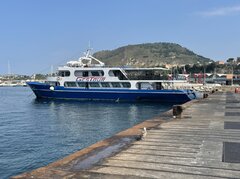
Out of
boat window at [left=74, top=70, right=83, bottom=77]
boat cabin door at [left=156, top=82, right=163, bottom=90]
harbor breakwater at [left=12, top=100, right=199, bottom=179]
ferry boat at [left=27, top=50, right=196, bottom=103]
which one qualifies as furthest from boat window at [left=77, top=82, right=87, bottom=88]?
harbor breakwater at [left=12, top=100, right=199, bottom=179]

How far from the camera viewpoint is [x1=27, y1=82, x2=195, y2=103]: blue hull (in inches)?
1759

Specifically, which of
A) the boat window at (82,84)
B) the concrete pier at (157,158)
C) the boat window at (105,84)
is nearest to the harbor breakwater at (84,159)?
the concrete pier at (157,158)

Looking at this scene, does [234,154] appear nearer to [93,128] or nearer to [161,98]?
[93,128]

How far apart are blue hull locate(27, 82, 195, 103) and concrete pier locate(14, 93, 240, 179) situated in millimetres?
35377

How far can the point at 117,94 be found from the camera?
4694cm

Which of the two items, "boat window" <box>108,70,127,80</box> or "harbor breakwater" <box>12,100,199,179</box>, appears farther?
"boat window" <box>108,70,127,80</box>

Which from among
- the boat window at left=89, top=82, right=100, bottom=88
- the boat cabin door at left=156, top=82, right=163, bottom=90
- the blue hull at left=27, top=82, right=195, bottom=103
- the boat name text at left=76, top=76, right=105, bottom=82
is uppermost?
the boat name text at left=76, top=76, right=105, bottom=82

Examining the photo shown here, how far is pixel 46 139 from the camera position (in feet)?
56.4

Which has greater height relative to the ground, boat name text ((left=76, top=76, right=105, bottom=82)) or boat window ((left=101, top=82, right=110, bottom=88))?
boat name text ((left=76, top=76, right=105, bottom=82))

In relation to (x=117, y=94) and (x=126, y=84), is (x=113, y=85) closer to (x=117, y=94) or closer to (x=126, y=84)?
(x=117, y=94)

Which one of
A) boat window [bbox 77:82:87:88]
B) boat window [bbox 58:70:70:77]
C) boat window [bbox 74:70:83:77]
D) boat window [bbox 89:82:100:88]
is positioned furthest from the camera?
boat window [bbox 58:70:70:77]

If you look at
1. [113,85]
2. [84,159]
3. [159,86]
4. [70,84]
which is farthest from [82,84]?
[84,159]

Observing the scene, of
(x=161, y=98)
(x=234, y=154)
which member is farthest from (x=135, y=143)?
(x=161, y=98)

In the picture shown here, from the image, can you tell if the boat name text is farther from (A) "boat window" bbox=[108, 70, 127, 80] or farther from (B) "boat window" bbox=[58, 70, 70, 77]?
(B) "boat window" bbox=[58, 70, 70, 77]
